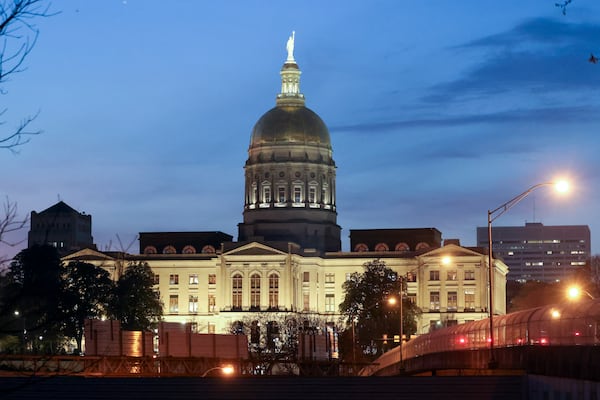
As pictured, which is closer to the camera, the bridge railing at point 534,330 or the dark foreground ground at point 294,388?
the dark foreground ground at point 294,388

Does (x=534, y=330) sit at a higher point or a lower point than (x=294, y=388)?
higher

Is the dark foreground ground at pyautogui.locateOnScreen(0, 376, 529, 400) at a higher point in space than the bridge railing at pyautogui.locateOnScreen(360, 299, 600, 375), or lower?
lower

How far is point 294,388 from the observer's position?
61.7 meters

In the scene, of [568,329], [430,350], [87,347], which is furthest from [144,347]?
[568,329]

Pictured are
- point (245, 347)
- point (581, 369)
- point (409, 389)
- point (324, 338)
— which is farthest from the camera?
point (324, 338)

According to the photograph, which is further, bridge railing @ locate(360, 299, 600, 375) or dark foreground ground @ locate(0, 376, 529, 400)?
bridge railing @ locate(360, 299, 600, 375)

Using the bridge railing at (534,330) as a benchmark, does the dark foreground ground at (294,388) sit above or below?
below

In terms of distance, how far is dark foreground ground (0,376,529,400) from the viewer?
200ft

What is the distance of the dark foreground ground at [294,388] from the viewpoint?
6109 cm

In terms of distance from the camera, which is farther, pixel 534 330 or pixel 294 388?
pixel 534 330

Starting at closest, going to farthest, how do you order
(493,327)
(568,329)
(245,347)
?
(568,329)
(493,327)
(245,347)

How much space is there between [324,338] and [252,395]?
2536 inches

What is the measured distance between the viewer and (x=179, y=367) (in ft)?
317

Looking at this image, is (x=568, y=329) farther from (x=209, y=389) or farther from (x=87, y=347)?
(x=87, y=347)
